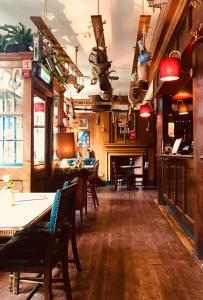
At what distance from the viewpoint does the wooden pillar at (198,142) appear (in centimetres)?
344

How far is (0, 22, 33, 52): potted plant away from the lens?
4418mm

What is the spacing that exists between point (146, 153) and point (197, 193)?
8350mm

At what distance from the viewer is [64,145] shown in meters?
6.20

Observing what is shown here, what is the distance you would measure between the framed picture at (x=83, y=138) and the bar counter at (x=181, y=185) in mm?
5923

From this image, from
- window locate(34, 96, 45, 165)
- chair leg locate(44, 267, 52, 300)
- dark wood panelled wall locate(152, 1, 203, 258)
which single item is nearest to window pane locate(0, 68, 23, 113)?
window locate(34, 96, 45, 165)

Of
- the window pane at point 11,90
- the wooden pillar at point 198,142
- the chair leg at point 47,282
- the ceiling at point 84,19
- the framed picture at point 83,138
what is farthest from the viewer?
Answer: the framed picture at point 83,138

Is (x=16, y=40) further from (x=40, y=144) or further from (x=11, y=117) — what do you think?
(x=40, y=144)

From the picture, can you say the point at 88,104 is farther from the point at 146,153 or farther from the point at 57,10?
the point at 57,10

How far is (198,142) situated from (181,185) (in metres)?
1.44

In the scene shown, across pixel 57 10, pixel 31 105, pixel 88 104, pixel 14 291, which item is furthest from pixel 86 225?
pixel 88 104

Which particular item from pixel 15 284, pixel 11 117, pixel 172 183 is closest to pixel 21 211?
pixel 15 284

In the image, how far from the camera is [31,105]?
4453mm

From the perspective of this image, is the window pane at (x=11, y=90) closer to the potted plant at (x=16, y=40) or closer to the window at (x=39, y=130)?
the potted plant at (x=16, y=40)

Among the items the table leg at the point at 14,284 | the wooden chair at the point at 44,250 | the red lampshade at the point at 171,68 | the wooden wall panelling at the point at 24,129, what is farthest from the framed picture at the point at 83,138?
the wooden chair at the point at 44,250
